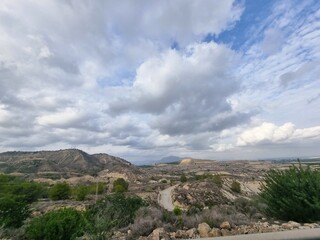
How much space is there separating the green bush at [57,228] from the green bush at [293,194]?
6.57 metres

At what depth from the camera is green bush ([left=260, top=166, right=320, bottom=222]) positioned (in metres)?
10.6

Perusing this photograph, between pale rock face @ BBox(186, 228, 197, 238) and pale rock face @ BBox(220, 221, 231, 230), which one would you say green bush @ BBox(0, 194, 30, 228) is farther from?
pale rock face @ BBox(220, 221, 231, 230)

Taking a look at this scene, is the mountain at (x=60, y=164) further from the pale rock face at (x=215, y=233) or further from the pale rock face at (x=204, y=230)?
the pale rock face at (x=215, y=233)

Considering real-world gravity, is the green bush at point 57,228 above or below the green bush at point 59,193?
below

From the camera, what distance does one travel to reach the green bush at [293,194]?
34.6 ft

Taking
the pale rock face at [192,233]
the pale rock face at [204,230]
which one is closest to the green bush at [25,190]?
the pale rock face at [192,233]

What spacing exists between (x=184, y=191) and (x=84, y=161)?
11202cm

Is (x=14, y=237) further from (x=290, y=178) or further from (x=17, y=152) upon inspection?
(x=17, y=152)

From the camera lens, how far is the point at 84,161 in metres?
159

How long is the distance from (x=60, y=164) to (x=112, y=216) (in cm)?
13675

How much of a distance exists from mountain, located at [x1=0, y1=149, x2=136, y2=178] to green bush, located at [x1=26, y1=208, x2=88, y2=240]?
326 ft

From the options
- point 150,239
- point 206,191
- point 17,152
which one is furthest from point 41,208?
point 17,152

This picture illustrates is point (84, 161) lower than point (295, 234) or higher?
higher

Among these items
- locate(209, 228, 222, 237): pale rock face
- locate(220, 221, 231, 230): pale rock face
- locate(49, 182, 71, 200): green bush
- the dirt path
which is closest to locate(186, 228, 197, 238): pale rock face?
locate(209, 228, 222, 237): pale rock face
